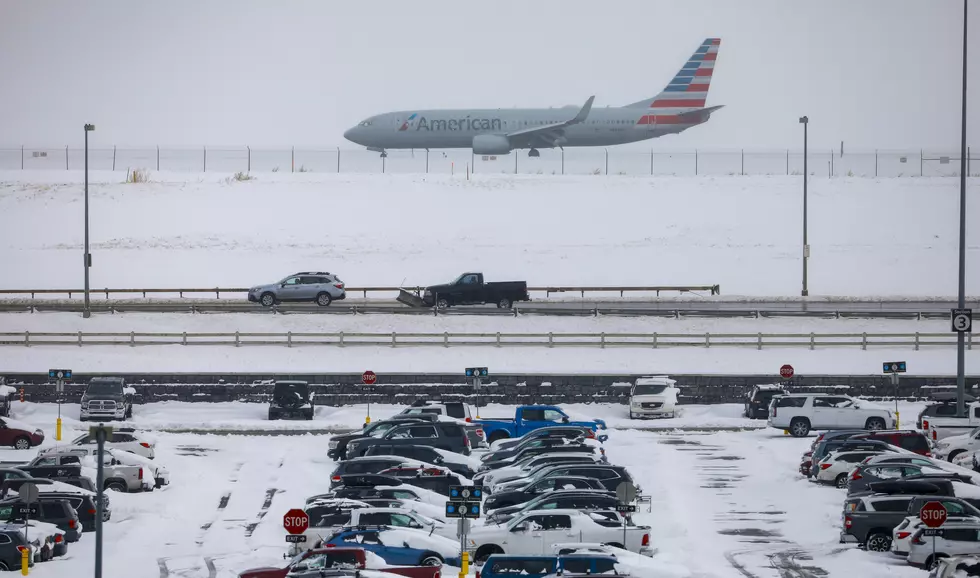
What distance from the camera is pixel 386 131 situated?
91.9 metres

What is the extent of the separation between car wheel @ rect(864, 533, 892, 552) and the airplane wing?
217 ft

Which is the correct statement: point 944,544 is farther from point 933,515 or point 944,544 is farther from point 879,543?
point 879,543

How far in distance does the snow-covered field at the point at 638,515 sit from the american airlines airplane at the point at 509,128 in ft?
168

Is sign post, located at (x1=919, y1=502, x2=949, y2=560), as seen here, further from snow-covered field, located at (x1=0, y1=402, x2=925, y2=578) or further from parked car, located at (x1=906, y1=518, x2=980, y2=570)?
snow-covered field, located at (x1=0, y1=402, x2=925, y2=578)

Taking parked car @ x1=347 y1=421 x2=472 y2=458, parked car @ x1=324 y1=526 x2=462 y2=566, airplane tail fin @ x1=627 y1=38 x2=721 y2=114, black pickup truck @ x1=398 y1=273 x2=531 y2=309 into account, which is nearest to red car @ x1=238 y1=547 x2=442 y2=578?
parked car @ x1=324 y1=526 x2=462 y2=566

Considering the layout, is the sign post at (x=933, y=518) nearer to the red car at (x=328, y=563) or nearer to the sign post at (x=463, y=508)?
the sign post at (x=463, y=508)

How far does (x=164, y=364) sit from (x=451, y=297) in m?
12.0

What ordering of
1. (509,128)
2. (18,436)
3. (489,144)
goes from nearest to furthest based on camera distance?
(18,436), (489,144), (509,128)

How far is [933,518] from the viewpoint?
22531 millimetres

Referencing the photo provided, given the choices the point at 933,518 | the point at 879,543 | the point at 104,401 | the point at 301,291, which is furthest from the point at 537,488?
the point at 301,291

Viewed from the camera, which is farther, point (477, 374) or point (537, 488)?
point (477, 374)

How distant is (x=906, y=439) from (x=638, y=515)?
8.28 meters

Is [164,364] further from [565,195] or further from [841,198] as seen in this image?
[841,198]

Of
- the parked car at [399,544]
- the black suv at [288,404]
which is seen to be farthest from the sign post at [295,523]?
the black suv at [288,404]
